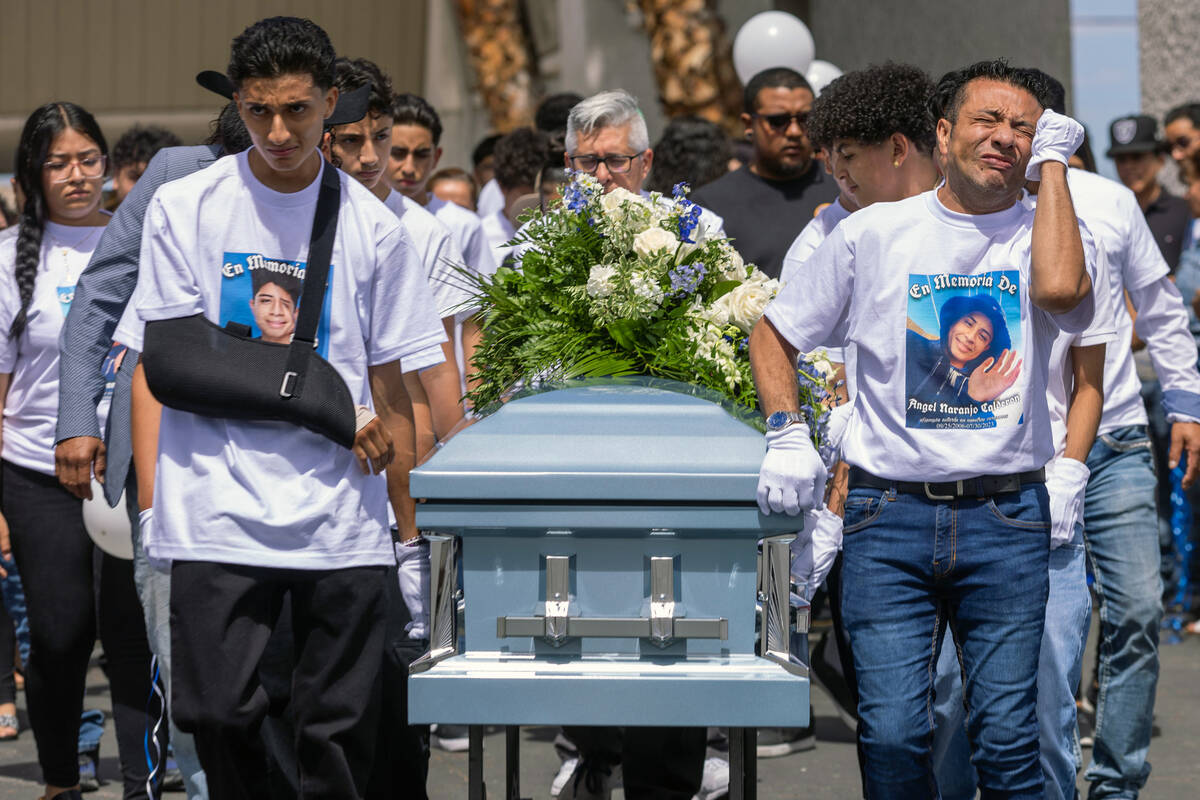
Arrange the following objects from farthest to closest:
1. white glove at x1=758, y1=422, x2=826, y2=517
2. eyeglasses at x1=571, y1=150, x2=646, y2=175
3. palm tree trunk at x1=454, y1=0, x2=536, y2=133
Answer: palm tree trunk at x1=454, y1=0, x2=536, y2=133 → eyeglasses at x1=571, y1=150, x2=646, y2=175 → white glove at x1=758, y1=422, x2=826, y2=517

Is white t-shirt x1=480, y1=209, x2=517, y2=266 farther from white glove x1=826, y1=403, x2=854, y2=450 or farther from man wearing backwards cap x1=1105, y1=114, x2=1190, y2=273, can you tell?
white glove x1=826, y1=403, x2=854, y2=450

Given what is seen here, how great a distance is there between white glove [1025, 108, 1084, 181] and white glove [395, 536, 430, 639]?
1402 mm

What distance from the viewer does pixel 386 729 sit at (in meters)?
4.12

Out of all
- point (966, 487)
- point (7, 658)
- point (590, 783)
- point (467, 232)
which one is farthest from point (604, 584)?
point (7, 658)

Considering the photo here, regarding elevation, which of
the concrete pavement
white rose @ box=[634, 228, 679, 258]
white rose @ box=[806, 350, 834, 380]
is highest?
white rose @ box=[634, 228, 679, 258]

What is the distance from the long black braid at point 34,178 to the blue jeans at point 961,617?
8.66 feet

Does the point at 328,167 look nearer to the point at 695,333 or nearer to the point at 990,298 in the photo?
the point at 695,333

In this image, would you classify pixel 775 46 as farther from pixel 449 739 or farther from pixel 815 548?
pixel 815 548

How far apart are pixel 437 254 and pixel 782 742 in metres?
1.99

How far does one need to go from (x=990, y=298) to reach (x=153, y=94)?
16.5 metres

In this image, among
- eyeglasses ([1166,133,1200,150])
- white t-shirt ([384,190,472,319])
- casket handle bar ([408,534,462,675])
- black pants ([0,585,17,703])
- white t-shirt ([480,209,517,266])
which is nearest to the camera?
casket handle bar ([408,534,462,675])

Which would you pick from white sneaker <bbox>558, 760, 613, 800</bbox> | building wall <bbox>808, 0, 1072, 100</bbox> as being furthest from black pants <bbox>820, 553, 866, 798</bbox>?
building wall <bbox>808, 0, 1072, 100</bbox>

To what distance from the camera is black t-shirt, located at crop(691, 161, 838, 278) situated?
5621 mm

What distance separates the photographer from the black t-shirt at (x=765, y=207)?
5621 mm
